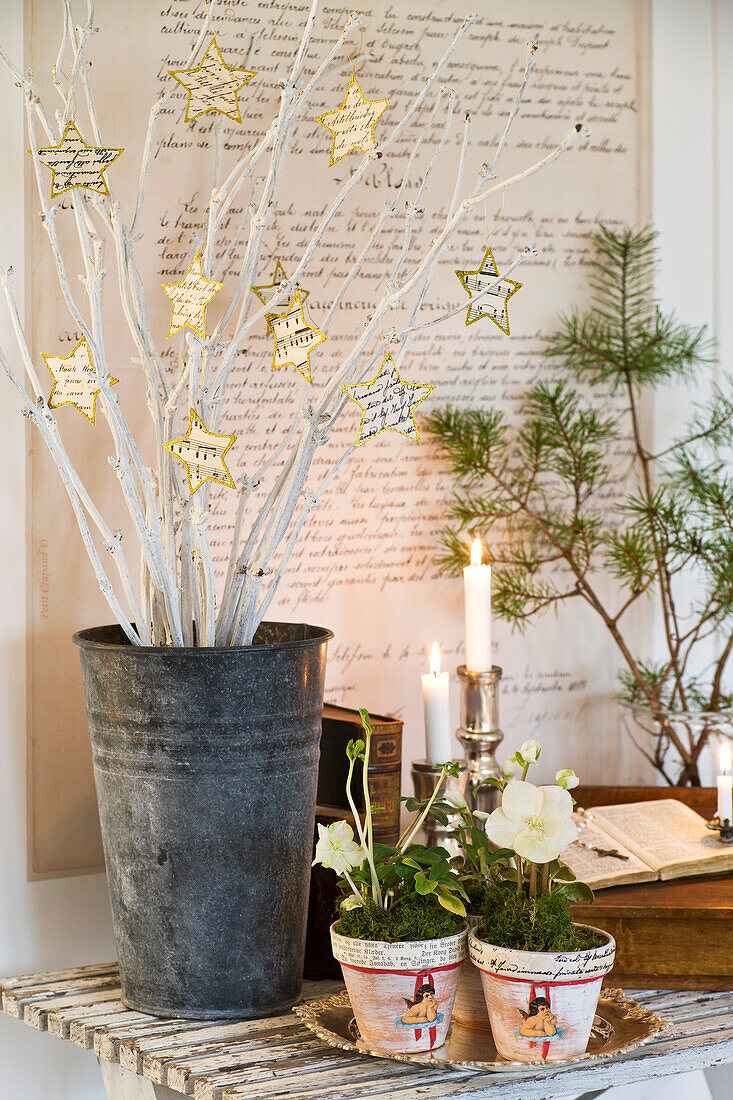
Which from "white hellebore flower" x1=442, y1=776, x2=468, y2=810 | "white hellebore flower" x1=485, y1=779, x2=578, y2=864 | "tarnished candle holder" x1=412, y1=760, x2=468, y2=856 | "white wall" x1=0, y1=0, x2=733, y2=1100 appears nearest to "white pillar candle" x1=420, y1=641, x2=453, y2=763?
"tarnished candle holder" x1=412, y1=760, x2=468, y2=856

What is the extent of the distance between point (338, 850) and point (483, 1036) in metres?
0.17

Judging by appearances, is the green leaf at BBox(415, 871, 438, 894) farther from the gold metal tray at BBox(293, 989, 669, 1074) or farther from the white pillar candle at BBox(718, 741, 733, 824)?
the white pillar candle at BBox(718, 741, 733, 824)

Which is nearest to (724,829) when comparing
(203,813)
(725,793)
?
(725,793)

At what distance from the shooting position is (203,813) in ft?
2.69

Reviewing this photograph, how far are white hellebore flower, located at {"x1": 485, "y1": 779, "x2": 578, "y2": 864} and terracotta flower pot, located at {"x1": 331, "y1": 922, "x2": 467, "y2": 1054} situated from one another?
2.8 inches

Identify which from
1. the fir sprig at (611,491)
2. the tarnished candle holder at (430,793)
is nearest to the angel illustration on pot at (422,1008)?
the tarnished candle holder at (430,793)

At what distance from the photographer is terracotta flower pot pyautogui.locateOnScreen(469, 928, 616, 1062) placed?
719 mm

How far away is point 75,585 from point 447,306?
482mm

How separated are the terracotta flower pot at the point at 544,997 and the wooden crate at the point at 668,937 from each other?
0.16m

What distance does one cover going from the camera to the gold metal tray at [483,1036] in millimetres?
731

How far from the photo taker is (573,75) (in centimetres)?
125

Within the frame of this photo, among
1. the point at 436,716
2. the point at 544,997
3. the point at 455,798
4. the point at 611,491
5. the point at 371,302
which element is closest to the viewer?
the point at 544,997

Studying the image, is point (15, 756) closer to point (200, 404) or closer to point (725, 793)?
point (200, 404)

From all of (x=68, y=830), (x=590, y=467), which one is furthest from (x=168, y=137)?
(x=68, y=830)
